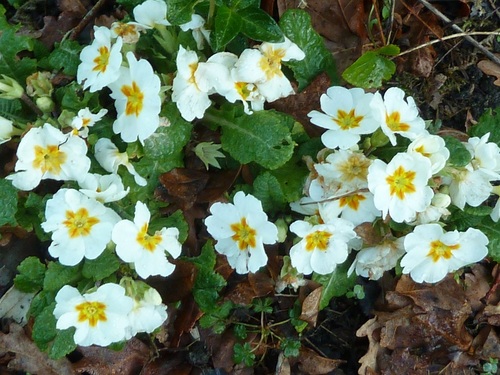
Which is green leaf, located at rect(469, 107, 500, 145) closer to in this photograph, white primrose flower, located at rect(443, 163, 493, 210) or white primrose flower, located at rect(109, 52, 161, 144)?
white primrose flower, located at rect(443, 163, 493, 210)

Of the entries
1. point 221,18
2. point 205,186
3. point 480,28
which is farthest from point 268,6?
point 480,28

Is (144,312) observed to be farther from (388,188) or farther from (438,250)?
(438,250)

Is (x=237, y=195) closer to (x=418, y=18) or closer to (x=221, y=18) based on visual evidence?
(x=221, y=18)

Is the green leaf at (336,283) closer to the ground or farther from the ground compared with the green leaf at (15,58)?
closer to the ground

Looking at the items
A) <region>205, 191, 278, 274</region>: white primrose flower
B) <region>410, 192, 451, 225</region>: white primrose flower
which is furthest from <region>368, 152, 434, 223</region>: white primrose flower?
<region>205, 191, 278, 274</region>: white primrose flower

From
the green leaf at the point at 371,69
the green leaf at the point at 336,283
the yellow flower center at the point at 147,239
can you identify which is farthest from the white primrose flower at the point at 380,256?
the yellow flower center at the point at 147,239

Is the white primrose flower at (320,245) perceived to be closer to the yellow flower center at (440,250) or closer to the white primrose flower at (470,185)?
the yellow flower center at (440,250)
